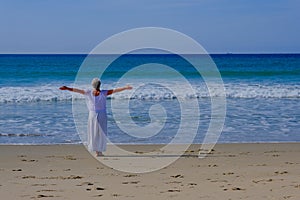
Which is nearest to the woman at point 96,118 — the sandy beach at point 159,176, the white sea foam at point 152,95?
the sandy beach at point 159,176

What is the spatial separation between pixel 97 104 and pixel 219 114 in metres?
7.61

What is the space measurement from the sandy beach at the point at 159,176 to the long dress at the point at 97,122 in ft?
0.88

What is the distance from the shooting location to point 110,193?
6.60 m

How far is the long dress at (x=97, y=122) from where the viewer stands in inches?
379

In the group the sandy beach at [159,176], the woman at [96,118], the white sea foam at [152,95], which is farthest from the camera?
the white sea foam at [152,95]

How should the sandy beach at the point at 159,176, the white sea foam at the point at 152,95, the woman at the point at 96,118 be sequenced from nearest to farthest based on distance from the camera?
1. the sandy beach at the point at 159,176
2. the woman at the point at 96,118
3. the white sea foam at the point at 152,95

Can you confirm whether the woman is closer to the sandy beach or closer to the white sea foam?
the sandy beach

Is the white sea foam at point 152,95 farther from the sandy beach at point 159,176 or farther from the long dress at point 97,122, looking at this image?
the long dress at point 97,122

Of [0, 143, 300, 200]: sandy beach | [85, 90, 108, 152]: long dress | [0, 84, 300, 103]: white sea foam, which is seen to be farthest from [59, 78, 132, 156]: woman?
[0, 84, 300, 103]: white sea foam

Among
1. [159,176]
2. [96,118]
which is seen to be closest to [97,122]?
[96,118]

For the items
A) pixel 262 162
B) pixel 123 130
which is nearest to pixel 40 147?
pixel 123 130

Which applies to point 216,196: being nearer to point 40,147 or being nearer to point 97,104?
point 97,104

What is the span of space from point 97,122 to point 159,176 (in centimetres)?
232

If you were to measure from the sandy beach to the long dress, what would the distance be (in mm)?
268
